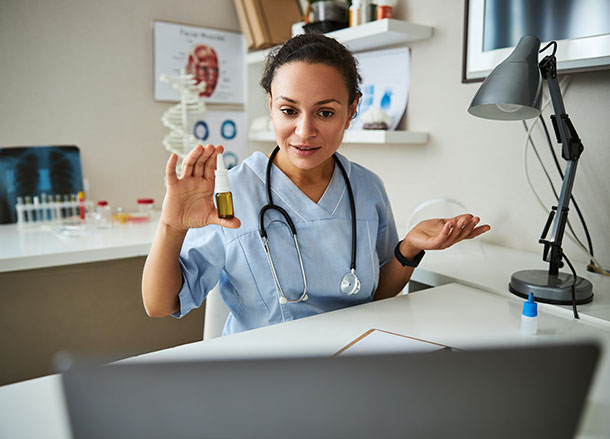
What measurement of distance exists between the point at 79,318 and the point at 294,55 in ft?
4.56

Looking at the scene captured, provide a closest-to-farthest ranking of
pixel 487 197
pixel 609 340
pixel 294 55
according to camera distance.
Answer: pixel 609 340 < pixel 294 55 < pixel 487 197

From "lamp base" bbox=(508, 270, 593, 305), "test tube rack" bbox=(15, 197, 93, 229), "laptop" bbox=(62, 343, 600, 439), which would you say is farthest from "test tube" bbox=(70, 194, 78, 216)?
"laptop" bbox=(62, 343, 600, 439)

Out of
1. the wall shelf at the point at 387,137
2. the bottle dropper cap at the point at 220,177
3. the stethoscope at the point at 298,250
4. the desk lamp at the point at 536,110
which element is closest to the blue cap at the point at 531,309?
the desk lamp at the point at 536,110

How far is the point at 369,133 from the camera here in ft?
6.19

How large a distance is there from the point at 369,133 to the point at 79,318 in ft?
4.29

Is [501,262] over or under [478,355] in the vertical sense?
under

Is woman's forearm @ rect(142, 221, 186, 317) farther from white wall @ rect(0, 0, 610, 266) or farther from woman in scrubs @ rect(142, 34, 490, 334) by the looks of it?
white wall @ rect(0, 0, 610, 266)

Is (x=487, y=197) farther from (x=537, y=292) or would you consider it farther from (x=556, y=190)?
(x=537, y=292)

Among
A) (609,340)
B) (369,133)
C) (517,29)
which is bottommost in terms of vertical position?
(609,340)

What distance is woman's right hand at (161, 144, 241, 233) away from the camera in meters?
0.95

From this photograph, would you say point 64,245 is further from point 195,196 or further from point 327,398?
point 327,398

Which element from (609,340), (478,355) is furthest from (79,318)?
(478,355)

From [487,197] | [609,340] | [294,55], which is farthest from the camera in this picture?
[487,197]

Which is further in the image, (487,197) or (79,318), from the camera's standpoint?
(79,318)
